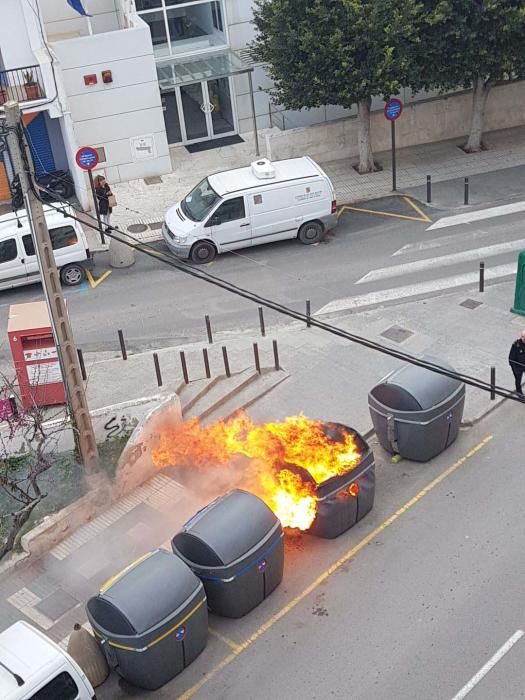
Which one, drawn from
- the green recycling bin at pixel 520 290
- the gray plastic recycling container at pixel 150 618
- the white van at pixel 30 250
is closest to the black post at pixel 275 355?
the green recycling bin at pixel 520 290

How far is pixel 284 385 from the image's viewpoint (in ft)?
54.3

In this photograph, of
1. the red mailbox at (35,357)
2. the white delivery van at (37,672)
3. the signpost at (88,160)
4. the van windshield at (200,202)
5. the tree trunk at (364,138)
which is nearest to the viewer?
the white delivery van at (37,672)

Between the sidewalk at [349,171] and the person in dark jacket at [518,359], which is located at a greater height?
the sidewalk at [349,171]

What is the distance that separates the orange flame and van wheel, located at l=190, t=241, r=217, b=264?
6537mm

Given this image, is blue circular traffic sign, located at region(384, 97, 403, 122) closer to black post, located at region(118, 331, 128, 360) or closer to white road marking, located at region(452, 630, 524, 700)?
black post, located at region(118, 331, 128, 360)

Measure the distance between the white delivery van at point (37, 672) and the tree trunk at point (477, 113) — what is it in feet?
62.8

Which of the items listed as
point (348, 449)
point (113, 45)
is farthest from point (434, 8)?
→ point (348, 449)

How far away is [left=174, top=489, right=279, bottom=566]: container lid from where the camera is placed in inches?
445

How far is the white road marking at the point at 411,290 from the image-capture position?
63.0 feet

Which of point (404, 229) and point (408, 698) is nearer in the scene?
point (408, 698)

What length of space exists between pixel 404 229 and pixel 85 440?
11196 millimetres

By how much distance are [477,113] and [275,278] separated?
28.7 feet

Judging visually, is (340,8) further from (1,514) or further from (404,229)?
(1,514)

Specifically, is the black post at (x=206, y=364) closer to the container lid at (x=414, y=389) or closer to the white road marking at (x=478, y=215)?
the container lid at (x=414, y=389)
